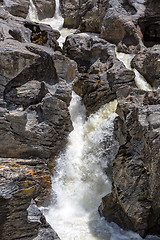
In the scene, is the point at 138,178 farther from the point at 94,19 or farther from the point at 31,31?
the point at 94,19

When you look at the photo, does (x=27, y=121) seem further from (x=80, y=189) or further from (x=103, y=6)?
(x=103, y=6)

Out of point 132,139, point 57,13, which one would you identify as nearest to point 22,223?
point 132,139

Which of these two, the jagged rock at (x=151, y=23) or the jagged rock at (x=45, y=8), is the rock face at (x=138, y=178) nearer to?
the jagged rock at (x=151, y=23)

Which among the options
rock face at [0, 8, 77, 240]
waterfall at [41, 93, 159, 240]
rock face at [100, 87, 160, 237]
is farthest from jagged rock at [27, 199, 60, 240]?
rock face at [0, 8, 77, 240]

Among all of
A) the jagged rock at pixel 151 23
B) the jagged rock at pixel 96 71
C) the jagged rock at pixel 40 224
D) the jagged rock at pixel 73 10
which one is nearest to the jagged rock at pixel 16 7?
the jagged rock at pixel 73 10

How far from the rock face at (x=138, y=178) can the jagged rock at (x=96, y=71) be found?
4136 mm

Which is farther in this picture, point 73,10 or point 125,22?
point 73,10

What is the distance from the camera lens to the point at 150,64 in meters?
12.5

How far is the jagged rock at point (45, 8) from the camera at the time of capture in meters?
20.7

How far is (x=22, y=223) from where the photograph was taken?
427cm

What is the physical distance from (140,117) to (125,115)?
107cm

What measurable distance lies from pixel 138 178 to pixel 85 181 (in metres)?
2.73

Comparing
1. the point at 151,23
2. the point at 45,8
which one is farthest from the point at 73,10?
the point at 151,23

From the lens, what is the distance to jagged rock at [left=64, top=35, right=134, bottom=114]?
11250 mm
